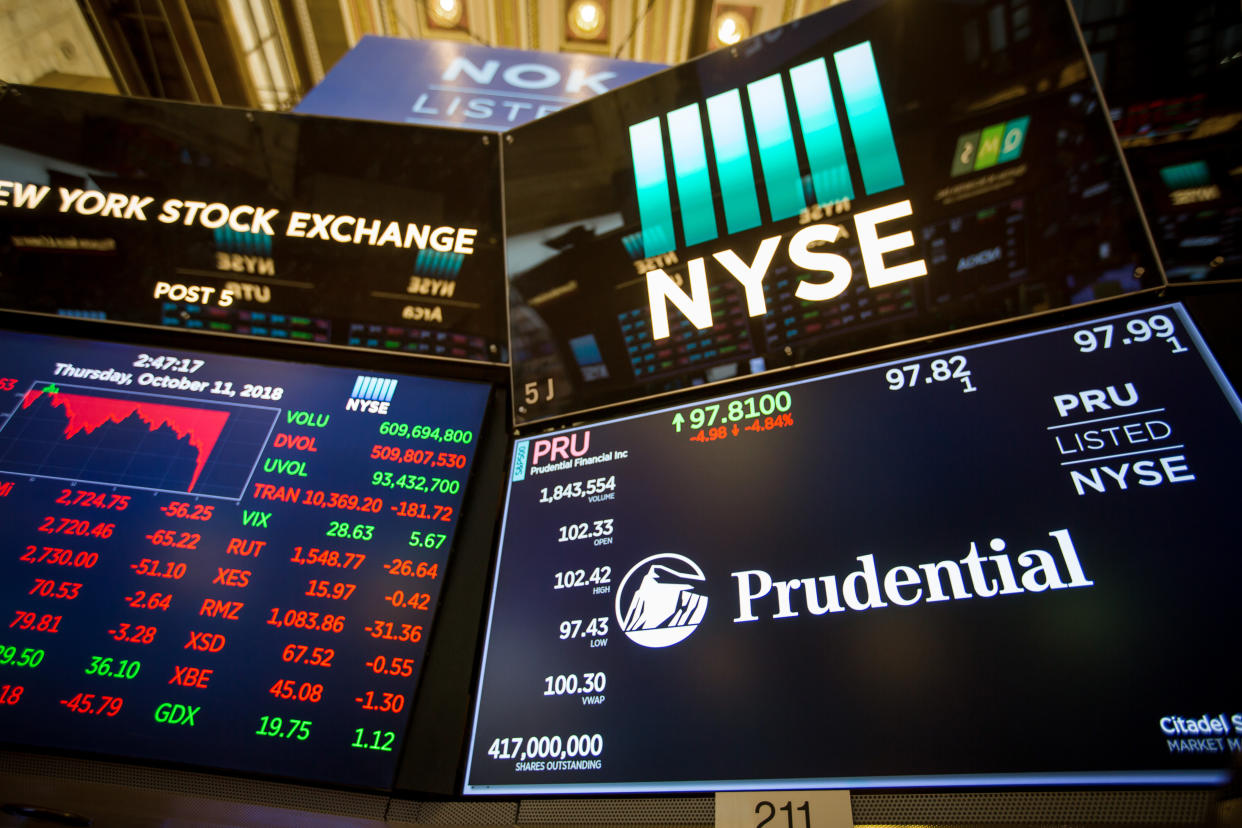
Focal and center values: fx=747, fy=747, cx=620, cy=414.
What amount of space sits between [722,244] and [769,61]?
2.61ft

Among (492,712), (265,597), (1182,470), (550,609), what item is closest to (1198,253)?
(1182,470)

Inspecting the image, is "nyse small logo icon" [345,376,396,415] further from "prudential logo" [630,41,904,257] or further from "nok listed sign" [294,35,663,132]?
"nok listed sign" [294,35,663,132]

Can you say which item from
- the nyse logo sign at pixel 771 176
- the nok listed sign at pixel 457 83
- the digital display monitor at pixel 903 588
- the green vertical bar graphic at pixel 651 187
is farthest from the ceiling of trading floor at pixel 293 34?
Answer: the digital display monitor at pixel 903 588

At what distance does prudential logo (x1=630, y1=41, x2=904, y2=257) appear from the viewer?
283 cm

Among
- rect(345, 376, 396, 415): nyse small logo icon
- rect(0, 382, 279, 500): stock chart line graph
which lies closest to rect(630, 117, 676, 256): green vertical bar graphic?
rect(345, 376, 396, 415): nyse small logo icon

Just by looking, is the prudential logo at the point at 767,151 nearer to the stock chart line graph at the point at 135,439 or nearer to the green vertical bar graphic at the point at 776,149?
the green vertical bar graphic at the point at 776,149

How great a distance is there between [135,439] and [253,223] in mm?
1166

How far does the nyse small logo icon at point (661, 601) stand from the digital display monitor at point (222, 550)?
68 centimetres

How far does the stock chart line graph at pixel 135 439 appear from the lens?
268cm

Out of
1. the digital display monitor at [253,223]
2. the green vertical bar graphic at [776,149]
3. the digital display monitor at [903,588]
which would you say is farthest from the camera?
the digital display monitor at [253,223]

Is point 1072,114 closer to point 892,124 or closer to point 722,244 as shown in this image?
point 892,124

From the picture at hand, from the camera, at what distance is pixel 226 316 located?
326 centimetres

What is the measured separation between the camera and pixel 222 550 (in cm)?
253

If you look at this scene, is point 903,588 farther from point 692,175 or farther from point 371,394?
point 371,394
